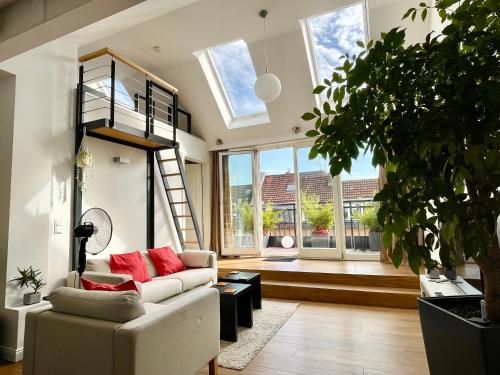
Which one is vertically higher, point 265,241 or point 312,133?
point 312,133

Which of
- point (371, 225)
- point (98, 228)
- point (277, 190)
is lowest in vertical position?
point (371, 225)

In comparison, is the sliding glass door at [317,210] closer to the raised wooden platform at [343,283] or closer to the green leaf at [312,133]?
the raised wooden platform at [343,283]

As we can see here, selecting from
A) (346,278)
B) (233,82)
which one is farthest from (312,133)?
(233,82)

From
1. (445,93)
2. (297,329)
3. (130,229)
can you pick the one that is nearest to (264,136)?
(130,229)

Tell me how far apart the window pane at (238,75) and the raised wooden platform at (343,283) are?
3349 mm

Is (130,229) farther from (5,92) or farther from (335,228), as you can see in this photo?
(335,228)

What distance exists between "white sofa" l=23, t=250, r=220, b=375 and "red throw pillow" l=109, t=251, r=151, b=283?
5.02ft

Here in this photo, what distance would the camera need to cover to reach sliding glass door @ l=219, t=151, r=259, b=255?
6684 mm

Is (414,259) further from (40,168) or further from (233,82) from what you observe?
(233,82)

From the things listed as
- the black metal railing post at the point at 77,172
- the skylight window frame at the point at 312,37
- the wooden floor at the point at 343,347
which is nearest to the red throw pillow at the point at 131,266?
the black metal railing post at the point at 77,172

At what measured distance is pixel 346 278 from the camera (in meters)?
4.60

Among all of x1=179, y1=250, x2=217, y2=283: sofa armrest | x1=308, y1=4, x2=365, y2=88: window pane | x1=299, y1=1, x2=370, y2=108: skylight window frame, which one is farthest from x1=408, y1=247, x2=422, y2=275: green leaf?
x1=308, y1=4, x2=365, y2=88: window pane

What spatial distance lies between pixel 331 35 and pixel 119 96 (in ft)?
13.1

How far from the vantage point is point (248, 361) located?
8.41 ft
